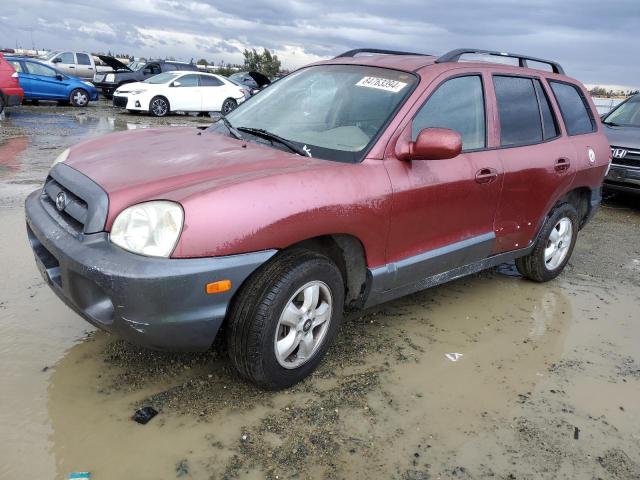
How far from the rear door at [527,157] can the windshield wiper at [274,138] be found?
59.5 inches

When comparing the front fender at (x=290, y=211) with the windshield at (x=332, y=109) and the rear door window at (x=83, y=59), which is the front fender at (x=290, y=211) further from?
the rear door window at (x=83, y=59)

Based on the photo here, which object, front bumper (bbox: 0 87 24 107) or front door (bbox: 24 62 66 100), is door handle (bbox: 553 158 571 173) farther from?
front door (bbox: 24 62 66 100)

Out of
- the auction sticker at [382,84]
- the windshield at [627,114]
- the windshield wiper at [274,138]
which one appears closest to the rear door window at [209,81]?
the windshield at [627,114]

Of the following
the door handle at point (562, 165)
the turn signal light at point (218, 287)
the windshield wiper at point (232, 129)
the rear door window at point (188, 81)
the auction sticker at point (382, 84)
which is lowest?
the rear door window at point (188, 81)

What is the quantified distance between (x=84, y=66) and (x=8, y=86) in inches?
403

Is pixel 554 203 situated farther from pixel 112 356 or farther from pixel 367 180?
pixel 112 356

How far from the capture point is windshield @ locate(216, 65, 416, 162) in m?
3.15

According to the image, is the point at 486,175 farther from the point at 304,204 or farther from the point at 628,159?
the point at 628,159

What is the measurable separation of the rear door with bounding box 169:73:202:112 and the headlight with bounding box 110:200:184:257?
1451 centimetres

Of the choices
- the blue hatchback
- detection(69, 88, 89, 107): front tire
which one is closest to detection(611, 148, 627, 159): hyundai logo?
the blue hatchback

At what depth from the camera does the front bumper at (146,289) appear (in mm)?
2312

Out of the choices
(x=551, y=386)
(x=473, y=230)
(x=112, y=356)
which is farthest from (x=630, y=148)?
(x=112, y=356)

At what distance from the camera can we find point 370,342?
3.54 meters

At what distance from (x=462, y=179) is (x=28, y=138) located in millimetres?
9661
